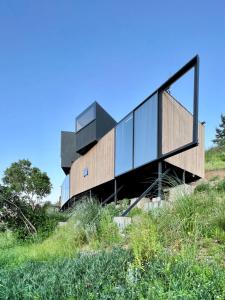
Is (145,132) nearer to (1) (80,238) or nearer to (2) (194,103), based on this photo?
(2) (194,103)

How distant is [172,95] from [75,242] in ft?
14.9

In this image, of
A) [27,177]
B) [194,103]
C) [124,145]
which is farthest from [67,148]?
[194,103]

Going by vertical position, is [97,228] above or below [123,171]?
below

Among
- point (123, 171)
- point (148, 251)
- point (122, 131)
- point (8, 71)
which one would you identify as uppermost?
point (8, 71)

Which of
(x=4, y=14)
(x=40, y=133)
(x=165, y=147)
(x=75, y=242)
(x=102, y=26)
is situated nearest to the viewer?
(x=75, y=242)

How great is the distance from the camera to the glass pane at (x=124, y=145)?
1167 centimetres

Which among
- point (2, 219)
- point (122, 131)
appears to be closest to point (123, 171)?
point (122, 131)

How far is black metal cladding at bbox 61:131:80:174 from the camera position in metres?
21.9

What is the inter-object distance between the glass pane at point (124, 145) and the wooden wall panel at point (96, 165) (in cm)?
57

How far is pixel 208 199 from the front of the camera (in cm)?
617

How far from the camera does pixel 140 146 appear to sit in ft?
35.4

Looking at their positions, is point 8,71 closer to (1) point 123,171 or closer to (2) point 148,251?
(1) point 123,171

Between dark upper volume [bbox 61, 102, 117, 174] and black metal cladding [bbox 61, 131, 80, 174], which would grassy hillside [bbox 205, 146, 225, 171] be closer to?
dark upper volume [bbox 61, 102, 117, 174]

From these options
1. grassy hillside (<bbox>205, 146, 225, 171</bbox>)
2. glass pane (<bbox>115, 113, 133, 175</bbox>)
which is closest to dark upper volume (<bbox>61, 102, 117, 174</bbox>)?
glass pane (<bbox>115, 113, 133, 175</bbox>)
